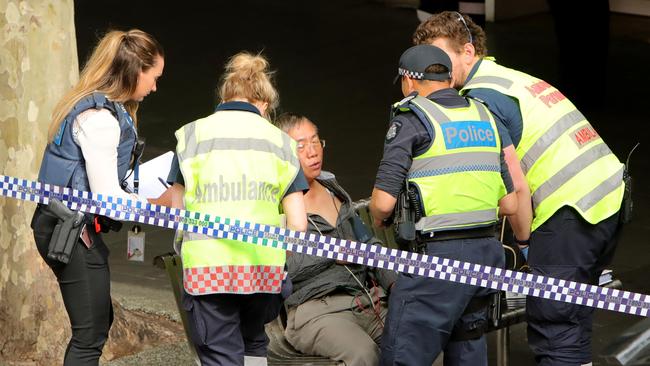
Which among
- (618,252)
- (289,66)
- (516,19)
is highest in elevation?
(516,19)

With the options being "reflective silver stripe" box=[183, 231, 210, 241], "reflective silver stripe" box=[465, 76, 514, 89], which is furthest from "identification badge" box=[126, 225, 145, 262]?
"reflective silver stripe" box=[465, 76, 514, 89]

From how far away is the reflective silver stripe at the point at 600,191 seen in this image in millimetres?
5094

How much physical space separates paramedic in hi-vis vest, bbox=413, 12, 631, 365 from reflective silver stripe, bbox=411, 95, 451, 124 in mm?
374

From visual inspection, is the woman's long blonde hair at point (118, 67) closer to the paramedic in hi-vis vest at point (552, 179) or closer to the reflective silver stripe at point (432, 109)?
the reflective silver stripe at point (432, 109)

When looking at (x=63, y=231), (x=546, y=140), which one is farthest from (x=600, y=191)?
(x=63, y=231)

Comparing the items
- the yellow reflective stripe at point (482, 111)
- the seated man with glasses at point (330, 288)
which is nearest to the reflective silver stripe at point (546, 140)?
the yellow reflective stripe at point (482, 111)

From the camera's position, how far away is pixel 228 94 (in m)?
4.77

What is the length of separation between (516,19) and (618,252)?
883 cm

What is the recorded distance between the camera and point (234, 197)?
4582mm

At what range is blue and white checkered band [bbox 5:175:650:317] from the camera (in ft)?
15.1

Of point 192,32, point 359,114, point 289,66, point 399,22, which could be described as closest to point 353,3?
point 399,22

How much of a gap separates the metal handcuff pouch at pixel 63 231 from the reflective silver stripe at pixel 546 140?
5.84 feet

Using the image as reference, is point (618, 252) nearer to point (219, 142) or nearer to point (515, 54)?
point (219, 142)

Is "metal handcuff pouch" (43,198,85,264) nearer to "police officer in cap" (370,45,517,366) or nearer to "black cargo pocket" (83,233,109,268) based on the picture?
"black cargo pocket" (83,233,109,268)
